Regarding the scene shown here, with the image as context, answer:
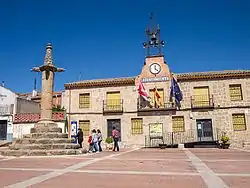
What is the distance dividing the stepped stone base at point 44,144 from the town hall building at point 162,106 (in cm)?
1036

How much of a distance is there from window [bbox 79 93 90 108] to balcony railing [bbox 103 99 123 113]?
5.54 ft

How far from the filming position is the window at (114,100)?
73.8ft

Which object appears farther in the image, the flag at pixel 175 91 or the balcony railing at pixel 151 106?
the balcony railing at pixel 151 106

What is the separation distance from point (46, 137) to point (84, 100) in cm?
1214

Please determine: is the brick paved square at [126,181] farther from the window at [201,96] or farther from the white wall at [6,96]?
the white wall at [6,96]

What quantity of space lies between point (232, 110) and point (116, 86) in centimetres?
1030

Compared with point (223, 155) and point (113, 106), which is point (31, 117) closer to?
point (113, 106)

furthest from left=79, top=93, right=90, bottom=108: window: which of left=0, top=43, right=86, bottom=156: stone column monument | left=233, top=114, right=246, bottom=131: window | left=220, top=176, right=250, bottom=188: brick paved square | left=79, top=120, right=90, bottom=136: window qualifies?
left=220, top=176, right=250, bottom=188: brick paved square

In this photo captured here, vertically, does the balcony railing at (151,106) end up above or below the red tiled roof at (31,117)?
above

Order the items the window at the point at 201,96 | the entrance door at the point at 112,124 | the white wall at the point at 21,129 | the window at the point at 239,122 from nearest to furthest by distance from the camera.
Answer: the window at the point at 239,122, the window at the point at 201,96, the entrance door at the point at 112,124, the white wall at the point at 21,129

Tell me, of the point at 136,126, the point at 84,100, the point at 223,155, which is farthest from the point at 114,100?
the point at 223,155

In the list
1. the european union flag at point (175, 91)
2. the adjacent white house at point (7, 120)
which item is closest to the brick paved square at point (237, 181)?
the european union flag at point (175, 91)

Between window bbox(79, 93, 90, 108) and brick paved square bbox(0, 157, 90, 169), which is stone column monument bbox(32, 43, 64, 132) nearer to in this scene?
brick paved square bbox(0, 157, 90, 169)

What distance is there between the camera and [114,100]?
22.8 m
